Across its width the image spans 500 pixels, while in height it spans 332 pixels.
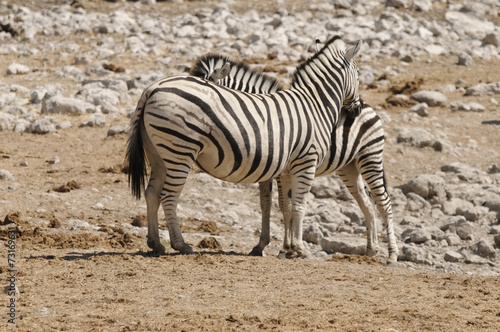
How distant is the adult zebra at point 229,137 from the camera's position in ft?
27.6

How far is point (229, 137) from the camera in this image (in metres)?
8.60

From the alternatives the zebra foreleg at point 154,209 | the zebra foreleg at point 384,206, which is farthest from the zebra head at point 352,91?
the zebra foreleg at point 154,209

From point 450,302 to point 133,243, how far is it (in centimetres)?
459

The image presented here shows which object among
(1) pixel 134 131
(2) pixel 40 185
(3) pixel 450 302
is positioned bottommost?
(2) pixel 40 185

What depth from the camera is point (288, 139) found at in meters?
9.16

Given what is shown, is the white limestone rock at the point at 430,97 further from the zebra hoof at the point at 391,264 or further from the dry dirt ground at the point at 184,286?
the zebra hoof at the point at 391,264

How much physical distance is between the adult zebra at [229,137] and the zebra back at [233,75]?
16.9 inches

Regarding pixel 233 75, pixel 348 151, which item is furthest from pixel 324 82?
pixel 233 75

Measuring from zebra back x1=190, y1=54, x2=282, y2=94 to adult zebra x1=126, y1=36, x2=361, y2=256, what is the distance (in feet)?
1.41

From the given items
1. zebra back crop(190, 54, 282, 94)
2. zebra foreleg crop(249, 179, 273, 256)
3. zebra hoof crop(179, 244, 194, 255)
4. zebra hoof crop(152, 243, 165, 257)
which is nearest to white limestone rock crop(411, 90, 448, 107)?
zebra back crop(190, 54, 282, 94)

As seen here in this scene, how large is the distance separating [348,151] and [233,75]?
189cm

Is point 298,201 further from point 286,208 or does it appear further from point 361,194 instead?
point 361,194

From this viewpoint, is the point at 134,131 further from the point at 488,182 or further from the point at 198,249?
the point at 488,182

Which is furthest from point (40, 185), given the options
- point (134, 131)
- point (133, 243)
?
point (134, 131)
